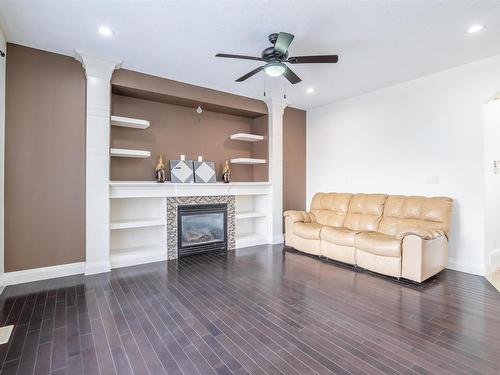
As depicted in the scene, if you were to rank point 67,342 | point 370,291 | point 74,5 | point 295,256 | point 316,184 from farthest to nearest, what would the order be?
point 316,184 < point 295,256 < point 370,291 < point 74,5 < point 67,342

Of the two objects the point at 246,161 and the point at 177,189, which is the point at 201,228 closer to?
the point at 177,189

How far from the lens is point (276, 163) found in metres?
5.58

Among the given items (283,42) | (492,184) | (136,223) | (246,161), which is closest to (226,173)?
(246,161)

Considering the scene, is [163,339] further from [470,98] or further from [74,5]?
[470,98]

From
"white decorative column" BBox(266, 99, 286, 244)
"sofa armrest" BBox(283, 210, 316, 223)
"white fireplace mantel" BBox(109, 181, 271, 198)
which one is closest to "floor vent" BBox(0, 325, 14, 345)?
"white fireplace mantel" BBox(109, 181, 271, 198)

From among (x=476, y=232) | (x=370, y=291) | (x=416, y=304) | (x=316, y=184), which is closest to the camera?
(x=416, y=304)

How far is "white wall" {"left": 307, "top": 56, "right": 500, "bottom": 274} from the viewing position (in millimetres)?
3699

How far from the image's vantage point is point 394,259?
3.46 meters

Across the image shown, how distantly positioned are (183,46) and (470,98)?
3.94 m

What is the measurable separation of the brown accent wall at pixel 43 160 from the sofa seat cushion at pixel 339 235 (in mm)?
3578

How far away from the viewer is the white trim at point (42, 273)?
3301 mm

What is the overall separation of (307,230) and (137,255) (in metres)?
2.77

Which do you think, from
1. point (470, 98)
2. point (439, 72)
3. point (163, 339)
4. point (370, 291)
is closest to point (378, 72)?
point (439, 72)

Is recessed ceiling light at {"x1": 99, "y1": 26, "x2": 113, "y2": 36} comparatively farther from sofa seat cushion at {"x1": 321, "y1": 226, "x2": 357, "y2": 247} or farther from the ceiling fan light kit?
sofa seat cushion at {"x1": 321, "y1": 226, "x2": 357, "y2": 247}
